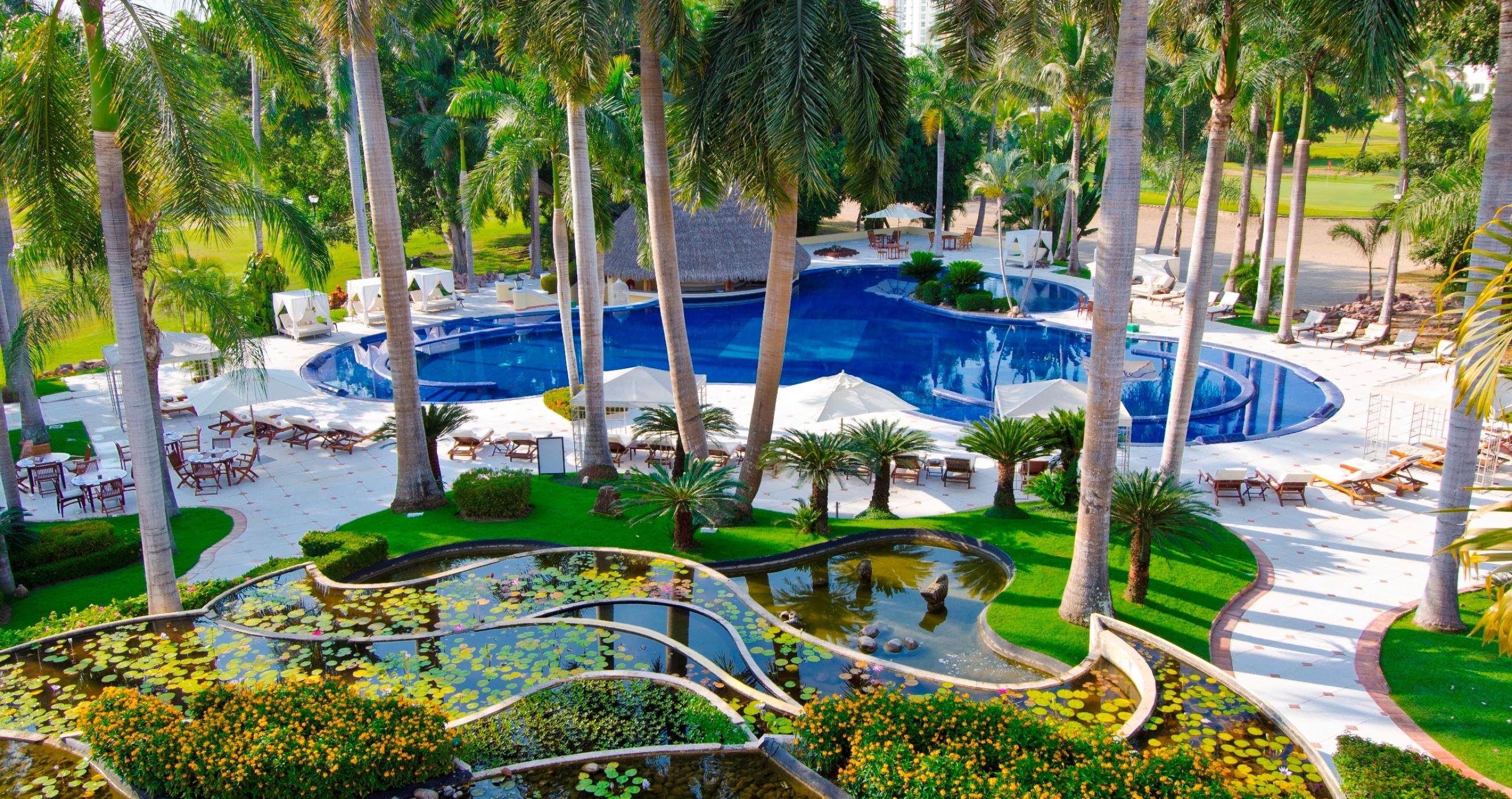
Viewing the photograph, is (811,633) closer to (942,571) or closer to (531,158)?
(942,571)

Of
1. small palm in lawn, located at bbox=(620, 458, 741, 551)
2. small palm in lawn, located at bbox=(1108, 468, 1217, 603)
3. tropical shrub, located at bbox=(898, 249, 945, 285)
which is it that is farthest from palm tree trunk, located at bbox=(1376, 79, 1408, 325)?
small palm in lawn, located at bbox=(620, 458, 741, 551)

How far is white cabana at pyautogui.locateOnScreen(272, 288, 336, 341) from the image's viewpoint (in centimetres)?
3391

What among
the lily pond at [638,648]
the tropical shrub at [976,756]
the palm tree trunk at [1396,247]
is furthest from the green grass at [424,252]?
the tropical shrub at [976,756]

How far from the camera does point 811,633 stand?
14.4 metres

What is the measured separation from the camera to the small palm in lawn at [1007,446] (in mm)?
17641

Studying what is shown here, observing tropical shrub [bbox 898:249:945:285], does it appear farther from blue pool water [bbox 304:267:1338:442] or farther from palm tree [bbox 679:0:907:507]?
palm tree [bbox 679:0:907:507]

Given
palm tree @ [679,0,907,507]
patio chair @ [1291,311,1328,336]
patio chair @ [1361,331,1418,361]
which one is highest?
palm tree @ [679,0,907,507]

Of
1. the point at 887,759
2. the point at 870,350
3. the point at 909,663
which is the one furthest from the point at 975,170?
the point at 887,759

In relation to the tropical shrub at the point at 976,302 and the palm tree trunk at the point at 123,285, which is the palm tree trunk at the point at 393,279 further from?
the tropical shrub at the point at 976,302

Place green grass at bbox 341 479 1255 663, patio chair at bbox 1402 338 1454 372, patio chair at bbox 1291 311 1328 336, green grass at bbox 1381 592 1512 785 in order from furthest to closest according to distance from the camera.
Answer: patio chair at bbox 1291 311 1328 336 → patio chair at bbox 1402 338 1454 372 → green grass at bbox 341 479 1255 663 → green grass at bbox 1381 592 1512 785

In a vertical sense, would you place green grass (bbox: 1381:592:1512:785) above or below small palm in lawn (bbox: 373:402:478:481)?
below

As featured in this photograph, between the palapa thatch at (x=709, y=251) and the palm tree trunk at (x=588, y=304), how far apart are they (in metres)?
18.9

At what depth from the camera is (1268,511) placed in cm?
1831

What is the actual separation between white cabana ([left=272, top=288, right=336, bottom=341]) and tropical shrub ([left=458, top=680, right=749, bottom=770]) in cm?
2548
